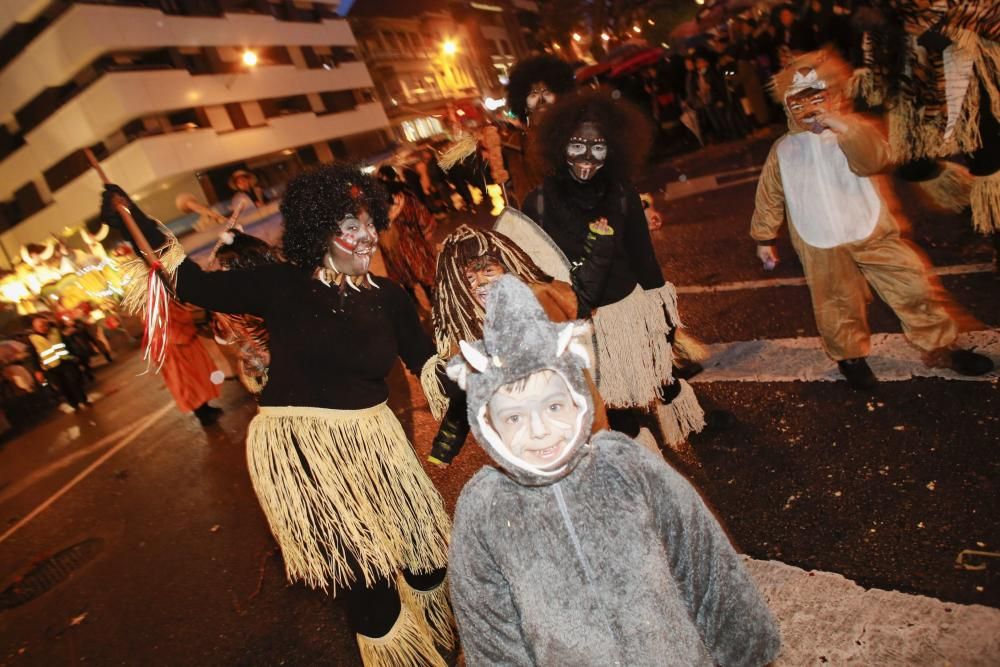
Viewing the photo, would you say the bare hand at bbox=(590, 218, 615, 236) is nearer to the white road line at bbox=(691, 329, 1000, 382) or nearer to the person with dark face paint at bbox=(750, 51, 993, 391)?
the person with dark face paint at bbox=(750, 51, 993, 391)

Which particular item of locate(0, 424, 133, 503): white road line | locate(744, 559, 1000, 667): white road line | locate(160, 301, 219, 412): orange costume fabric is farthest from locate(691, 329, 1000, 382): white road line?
locate(0, 424, 133, 503): white road line

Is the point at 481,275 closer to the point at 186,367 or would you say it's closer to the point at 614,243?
the point at 614,243

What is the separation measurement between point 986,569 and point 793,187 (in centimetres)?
210

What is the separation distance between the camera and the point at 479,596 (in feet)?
5.07

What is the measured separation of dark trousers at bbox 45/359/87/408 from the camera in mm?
10719

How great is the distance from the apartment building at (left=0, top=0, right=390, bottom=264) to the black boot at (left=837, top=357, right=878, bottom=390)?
81.0 feet

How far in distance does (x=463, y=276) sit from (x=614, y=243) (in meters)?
1.01

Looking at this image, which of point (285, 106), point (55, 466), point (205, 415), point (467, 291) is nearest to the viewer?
point (467, 291)

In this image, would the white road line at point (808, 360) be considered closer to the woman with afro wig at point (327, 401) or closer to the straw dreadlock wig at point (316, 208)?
the woman with afro wig at point (327, 401)

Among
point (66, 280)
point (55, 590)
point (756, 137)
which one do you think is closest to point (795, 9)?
point (756, 137)

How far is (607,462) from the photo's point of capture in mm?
1550

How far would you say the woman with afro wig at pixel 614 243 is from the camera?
3.04 metres

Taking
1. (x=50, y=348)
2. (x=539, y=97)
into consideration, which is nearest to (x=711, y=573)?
(x=539, y=97)

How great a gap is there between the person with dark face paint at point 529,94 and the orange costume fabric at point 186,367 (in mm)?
4010
